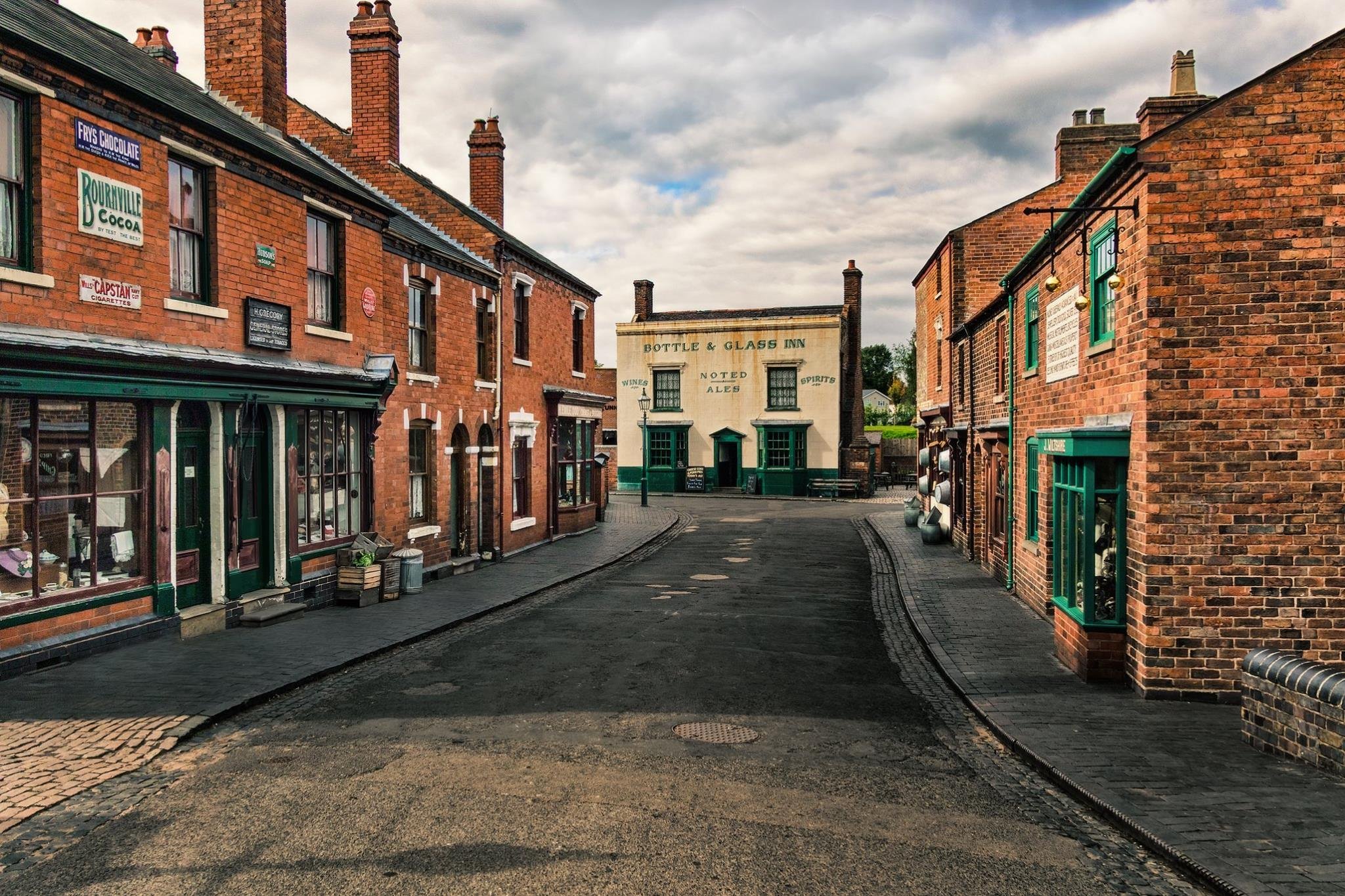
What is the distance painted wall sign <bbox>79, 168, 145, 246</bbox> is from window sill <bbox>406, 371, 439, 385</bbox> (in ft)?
20.3

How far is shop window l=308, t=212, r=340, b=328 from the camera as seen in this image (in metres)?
14.3

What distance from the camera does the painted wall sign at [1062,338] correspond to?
11.5 meters

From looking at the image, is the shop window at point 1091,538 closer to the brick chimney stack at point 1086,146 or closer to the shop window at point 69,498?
the shop window at point 69,498

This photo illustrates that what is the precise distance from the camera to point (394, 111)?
2047 centimetres

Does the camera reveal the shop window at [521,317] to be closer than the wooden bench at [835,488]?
Yes

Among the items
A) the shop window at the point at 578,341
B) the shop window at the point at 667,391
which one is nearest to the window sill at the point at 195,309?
the shop window at the point at 578,341

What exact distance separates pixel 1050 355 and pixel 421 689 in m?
9.69

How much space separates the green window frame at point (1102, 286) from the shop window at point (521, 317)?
14.3 meters

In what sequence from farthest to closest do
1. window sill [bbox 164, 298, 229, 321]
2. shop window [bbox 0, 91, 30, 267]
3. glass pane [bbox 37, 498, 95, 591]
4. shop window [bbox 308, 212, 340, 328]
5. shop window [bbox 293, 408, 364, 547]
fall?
shop window [bbox 308, 212, 340, 328] < shop window [bbox 293, 408, 364, 547] < window sill [bbox 164, 298, 229, 321] < glass pane [bbox 37, 498, 95, 591] < shop window [bbox 0, 91, 30, 267]

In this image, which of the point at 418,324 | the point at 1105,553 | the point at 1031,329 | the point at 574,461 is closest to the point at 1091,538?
the point at 1105,553

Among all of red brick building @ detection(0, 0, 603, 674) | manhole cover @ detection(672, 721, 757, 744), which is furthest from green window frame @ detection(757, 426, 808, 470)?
manhole cover @ detection(672, 721, 757, 744)

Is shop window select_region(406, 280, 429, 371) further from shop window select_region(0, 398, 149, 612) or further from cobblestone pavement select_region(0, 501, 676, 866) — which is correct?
shop window select_region(0, 398, 149, 612)

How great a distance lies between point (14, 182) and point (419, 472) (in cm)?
903

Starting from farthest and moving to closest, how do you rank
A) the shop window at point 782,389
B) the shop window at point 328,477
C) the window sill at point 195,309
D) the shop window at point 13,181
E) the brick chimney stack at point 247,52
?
1. the shop window at point 782,389
2. the brick chimney stack at point 247,52
3. the shop window at point 328,477
4. the window sill at point 195,309
5. the shop window at point 13,181
